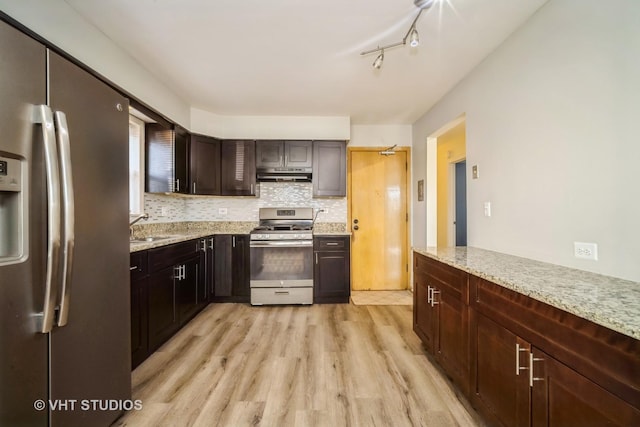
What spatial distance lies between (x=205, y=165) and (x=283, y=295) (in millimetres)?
1952

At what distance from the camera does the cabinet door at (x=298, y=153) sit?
3.69m

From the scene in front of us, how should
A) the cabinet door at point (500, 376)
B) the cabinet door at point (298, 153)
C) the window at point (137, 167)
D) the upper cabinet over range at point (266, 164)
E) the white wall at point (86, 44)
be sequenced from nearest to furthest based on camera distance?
the cabinet door at point (500, 376) → the white wall at point (86, 44) → the window at point (137, 167) → the upper cabinet over range at point (266, 164) → the cabinet door at point (298, 153)

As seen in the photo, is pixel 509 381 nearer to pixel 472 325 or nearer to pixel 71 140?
pixel 472 325

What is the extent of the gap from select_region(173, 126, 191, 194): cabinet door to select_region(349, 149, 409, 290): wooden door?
7.46ft

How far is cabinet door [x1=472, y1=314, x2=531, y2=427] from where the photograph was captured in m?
1.18

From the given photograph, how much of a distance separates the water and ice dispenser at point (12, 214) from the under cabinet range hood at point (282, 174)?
2.78m

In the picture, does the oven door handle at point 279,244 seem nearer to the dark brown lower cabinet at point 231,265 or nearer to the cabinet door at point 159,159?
the dark brown lower cabinet at point 231,265

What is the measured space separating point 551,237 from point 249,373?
2219 mm

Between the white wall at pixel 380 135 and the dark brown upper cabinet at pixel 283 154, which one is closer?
the dark brown upper cabinet at pixel 283 154

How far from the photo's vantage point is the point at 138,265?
6.65 ft

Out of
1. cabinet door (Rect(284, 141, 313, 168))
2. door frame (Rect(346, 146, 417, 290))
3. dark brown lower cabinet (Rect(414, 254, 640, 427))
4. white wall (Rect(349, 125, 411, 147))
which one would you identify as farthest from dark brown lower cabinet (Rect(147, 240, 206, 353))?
white wall (Rect(349, 125, 411, 147))

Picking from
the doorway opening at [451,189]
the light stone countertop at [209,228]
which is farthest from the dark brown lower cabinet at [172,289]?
the doorway opening at [451,189]

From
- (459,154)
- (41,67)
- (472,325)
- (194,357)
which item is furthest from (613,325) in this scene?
(459,154)

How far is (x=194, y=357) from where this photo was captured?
221 centimetres
